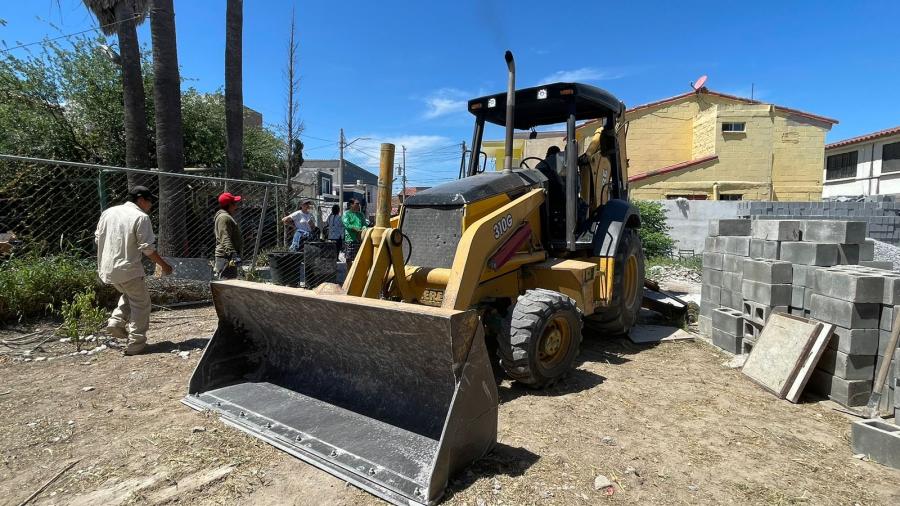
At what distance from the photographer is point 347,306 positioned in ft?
10.7

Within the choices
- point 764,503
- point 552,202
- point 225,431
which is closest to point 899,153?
point 552,202

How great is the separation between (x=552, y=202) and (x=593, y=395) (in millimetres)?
2208

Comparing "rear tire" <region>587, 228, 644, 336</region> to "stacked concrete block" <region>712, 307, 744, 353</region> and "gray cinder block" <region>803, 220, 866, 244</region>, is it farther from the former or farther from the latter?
"gray cinder block" <region>803, 220, 866, 244</region>

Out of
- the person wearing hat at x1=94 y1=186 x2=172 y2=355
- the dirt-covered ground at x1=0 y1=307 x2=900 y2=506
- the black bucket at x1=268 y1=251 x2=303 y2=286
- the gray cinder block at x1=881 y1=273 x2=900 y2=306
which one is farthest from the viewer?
the black bucket at x1=268 y1=251 x2=303 y2=286

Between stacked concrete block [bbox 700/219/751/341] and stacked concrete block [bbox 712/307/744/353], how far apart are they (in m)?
0.13

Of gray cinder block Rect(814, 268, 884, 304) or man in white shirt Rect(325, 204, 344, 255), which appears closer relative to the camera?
gray cinder block Rect(814, 268, 884, 304)

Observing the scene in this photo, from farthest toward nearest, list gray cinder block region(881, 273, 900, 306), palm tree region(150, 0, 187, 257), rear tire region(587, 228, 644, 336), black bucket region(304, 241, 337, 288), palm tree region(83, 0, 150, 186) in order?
palm tree region(83, 0, 150, 186) → palm tree region(150, 0, 187, 257) → black bucket region(304, 241, 337, 288) → rear tire region(587, 228, 644, 336) → gray cinder block region(881, 273, 900, 306)

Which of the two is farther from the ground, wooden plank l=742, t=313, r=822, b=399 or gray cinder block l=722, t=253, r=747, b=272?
gray cinder block l=722, t=253, r=747, b=272

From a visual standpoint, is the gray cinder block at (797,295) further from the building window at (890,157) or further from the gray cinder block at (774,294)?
the building window at (890,157)

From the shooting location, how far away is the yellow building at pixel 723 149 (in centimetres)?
2112

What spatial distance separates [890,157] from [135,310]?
33119 mm

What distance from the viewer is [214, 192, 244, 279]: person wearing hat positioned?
6816 millimetres

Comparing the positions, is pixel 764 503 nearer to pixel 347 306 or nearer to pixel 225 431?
pixel 347 306

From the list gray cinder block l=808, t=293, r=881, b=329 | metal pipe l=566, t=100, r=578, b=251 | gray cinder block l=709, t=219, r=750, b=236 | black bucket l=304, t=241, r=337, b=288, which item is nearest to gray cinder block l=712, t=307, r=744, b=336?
gray cinder block l=709, t=219, r=750, b=236
